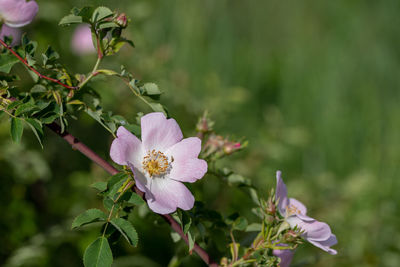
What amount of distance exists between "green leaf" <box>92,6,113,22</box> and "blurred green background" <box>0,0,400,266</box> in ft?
2.08

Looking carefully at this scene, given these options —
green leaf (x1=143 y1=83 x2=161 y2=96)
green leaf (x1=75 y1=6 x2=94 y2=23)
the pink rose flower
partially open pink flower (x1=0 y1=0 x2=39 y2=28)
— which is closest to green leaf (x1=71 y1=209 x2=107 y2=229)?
green leaf (x1=143 y1=83 x2=161 y2=96)

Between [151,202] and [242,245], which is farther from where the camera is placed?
[242,245]

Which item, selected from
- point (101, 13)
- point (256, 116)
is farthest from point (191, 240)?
point (256, 116)

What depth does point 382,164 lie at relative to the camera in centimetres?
305

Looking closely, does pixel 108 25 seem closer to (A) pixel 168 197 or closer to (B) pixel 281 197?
(A) pixel 168 197

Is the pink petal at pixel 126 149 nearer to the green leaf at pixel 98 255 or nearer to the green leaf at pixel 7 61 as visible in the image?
the green leaf at pixel 98 255

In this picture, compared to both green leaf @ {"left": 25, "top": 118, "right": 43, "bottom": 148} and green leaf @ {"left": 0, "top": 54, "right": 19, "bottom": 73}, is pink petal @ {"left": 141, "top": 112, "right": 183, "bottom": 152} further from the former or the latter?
green leaf @ {"left": 0, "top": 54, "right": 19, "bottom": 73}

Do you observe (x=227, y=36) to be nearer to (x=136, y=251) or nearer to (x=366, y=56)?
(x=366, y=56)

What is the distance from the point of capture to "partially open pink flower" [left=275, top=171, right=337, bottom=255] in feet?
2.89

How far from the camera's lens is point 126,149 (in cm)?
81

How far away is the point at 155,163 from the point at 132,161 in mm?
48

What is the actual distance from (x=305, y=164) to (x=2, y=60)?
2.57 meters

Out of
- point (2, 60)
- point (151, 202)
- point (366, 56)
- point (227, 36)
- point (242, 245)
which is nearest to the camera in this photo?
point (151, 202)

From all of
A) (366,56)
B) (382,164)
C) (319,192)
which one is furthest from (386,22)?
(319,192)
